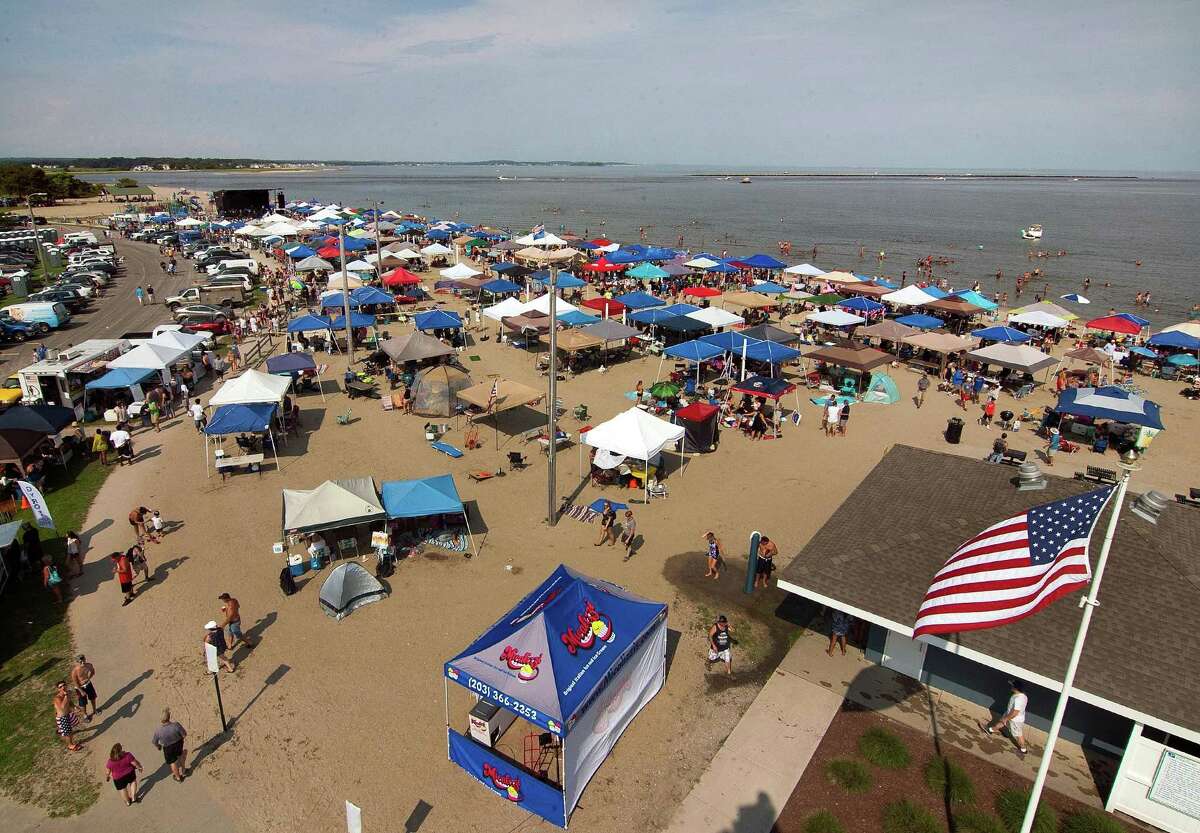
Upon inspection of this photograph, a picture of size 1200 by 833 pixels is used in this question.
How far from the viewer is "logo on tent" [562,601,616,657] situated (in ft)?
28.1

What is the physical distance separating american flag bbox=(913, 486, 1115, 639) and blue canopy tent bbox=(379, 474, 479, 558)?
372 inches

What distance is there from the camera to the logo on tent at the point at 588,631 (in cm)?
856

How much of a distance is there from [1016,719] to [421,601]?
32.7 ft

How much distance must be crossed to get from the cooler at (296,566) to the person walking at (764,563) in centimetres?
921

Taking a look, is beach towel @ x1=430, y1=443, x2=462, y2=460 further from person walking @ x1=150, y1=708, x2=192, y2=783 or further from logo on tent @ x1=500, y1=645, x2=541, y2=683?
logo on tent @ x1=500, y1=645, x2=541, y2=683

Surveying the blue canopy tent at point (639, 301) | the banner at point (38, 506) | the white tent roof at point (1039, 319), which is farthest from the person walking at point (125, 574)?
the white tent roof at point (1039, 319)

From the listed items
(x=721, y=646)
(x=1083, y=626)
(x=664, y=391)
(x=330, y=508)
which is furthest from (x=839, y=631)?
(x=664, y=391)

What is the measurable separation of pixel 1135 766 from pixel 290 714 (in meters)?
11.7

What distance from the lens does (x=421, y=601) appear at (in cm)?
1246

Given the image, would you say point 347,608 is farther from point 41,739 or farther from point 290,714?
point 41,739

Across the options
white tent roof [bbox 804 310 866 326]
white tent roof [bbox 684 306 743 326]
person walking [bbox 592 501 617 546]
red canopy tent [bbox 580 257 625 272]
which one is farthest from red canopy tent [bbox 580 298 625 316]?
person walking [bbox 592 501 617 546]

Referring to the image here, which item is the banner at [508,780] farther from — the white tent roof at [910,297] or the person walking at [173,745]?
the white tent roof at [910,297]

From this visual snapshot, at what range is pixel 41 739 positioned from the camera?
9.38m

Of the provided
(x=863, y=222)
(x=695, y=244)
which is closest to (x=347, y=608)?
(x=695, y=244)
